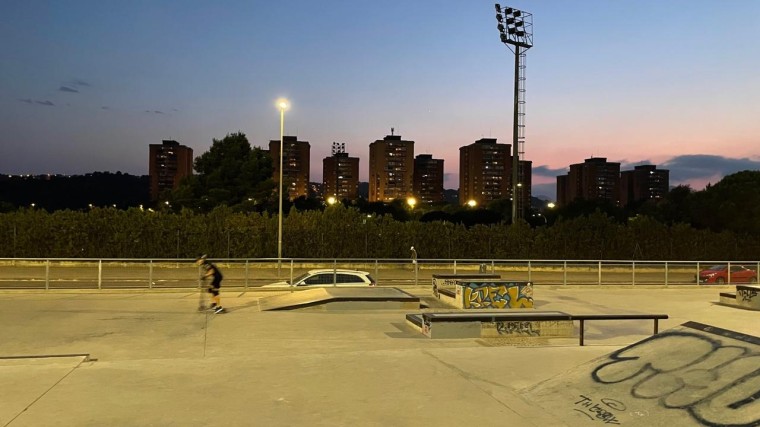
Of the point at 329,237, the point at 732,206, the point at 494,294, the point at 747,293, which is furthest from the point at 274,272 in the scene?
the point at 732,206

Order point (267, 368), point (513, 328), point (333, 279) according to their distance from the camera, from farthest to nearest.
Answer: point (333, 279), point (513, 328), point (267, 368)

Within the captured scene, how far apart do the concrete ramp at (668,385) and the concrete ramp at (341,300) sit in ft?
32.0

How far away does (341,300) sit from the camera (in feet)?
57.8

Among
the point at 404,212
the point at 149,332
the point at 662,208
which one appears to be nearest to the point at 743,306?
the point at 149,332

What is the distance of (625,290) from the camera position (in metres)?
26.3

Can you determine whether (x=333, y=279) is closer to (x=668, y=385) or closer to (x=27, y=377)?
(x=27, y=377)

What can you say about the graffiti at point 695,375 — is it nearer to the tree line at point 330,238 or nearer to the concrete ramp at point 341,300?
the concrete ramp at point 341,300

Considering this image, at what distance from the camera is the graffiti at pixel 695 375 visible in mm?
6305

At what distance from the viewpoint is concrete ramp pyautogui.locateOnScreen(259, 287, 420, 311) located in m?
17.6

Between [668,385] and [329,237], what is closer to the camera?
[668,385]

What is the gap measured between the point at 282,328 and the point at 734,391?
10181mm

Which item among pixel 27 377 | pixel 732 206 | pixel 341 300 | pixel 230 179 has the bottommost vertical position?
pixel 27 377

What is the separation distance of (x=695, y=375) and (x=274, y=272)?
752 inches

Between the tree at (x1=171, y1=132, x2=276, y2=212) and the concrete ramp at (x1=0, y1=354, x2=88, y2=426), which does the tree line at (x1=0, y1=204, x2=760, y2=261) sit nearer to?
the tree at (x1=171, y1=132, x2=276, y2=212)
